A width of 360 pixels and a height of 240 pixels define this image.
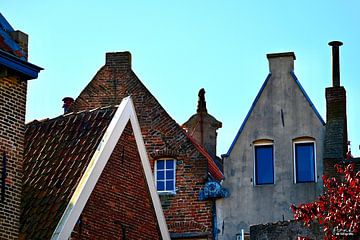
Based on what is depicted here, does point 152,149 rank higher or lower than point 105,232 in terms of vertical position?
higher

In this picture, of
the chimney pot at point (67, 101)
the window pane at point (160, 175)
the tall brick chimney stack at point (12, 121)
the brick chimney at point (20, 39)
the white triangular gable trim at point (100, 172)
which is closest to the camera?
the tall brick chimney stack at point (12, 121)

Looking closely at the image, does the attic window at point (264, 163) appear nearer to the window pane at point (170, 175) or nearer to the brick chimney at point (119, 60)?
the window pane at point (170, 175)

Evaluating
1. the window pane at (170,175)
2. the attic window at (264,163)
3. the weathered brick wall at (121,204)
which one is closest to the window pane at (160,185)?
the window pane at (170,175)

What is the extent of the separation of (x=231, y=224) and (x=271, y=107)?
3.71 meters

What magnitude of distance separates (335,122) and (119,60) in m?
6.64

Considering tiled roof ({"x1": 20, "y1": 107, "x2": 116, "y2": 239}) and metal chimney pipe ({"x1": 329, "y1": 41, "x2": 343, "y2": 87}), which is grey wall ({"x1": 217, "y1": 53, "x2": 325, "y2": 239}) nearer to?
metal chimney pipe ({"x1": 329, "y1": 41, "x2": 343, "y2": 87})

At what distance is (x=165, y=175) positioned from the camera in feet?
114

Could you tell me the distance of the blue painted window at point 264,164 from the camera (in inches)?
1391

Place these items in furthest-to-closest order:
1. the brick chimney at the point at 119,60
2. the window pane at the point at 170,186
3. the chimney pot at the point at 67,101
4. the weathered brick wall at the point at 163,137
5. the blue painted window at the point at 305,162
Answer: the chimney pot at the point at 67,101
the brick chimney at the point at 119,60
the blue painted window at the point at 305,162
the window pane at the point at 170,186
the weathered brick wall at the point at 163,137

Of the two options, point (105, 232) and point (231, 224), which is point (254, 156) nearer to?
point (231, 224)

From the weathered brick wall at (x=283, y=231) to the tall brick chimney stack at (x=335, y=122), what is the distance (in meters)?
5.85

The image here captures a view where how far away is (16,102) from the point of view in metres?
23.9

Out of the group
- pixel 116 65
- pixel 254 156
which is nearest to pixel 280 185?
pixel 254 156

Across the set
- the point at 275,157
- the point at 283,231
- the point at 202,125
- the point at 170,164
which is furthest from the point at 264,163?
the point at 283,231
